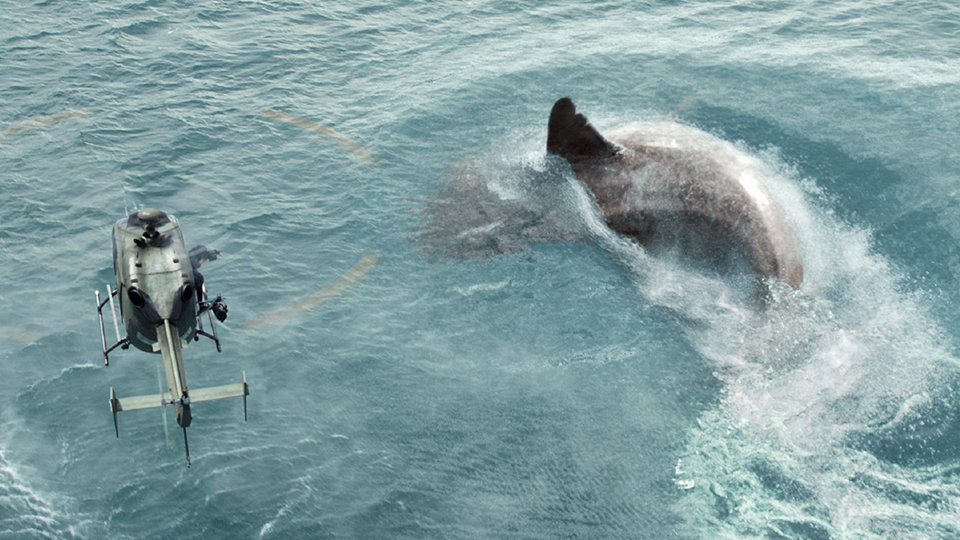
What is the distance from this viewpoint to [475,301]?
18.8m

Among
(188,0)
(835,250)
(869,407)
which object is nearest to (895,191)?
(835,250)

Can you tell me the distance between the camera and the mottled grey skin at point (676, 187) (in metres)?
18.2

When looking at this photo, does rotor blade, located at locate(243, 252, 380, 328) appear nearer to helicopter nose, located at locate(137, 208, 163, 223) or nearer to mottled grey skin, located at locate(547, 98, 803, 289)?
helicopter nose, located at locate(137, 208, 163, 223)

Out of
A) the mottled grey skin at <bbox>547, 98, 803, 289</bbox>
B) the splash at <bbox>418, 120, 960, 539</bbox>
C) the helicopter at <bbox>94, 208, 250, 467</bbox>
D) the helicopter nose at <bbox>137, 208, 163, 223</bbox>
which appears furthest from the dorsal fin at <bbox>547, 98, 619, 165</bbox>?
the helicopter nose at <bbox>137, 208, 163, 223</bbox>

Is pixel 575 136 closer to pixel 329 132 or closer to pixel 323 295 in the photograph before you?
pixel 323 295

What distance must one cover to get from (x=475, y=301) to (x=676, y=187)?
5.44 metres

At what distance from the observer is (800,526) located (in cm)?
1352

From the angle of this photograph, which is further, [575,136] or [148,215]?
[575,136]

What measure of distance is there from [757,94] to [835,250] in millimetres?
9866

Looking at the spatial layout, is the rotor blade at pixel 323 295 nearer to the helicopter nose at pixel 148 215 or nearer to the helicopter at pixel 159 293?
the helicopter at pixel 159 293

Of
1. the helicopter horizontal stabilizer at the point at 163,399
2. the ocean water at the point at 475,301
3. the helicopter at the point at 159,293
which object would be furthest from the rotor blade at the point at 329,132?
the helicopter horizontal stabilizer at the point at 163,399

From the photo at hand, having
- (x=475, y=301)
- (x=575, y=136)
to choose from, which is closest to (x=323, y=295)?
(x=475, y=301)

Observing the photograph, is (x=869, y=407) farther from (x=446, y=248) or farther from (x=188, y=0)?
(x=188, y=0)

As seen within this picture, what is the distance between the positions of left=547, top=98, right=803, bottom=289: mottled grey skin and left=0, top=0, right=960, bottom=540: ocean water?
60 centimetres
